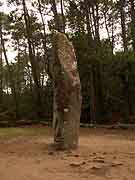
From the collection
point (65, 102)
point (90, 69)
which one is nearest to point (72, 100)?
point (65, 102)

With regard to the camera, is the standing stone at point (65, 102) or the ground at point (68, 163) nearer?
the ground at point (68, 163)

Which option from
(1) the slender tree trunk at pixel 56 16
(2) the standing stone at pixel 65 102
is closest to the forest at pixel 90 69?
(1) the slender tree trunk at pixel 56 16

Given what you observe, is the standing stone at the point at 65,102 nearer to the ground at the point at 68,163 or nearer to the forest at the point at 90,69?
the ground at the point at 68,163

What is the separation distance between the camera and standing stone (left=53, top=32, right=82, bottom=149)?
34.7 ft

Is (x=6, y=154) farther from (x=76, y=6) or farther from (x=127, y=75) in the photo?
(x=76, y=6)

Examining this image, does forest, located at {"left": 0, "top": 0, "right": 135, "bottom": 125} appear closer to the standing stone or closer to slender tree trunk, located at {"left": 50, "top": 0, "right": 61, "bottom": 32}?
slender tree trunk, located at {"left": 50, "top": 0, "right": 61, "bottom": 32}

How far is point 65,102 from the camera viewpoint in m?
10.6

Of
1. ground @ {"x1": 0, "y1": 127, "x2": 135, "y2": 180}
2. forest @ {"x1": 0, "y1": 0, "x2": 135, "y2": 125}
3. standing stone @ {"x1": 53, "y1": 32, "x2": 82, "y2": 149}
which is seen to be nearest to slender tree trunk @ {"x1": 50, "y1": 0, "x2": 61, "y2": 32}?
forest @ {"x1": 0, "y1": 0, "x2": 135, "y2": 125}

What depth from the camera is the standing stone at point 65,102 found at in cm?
1059

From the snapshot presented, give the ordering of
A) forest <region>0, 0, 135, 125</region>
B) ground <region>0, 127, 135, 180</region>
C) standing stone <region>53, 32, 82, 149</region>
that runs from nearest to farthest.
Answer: ground <region>0, 127, 135, 180</region> → standing stone <region>53, 32, 82, 149</region> → forest <region>0, 0, 135, 125</region>

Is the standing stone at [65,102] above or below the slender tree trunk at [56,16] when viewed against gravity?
below

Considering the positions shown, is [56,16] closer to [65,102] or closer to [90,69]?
[90,69]

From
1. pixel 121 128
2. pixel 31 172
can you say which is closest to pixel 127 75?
pixel 121 128

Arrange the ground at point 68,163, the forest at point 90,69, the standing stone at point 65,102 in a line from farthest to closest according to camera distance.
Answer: the forest at point 90,69 < the standing stone at point 65,102 < the ground at point 68,163
